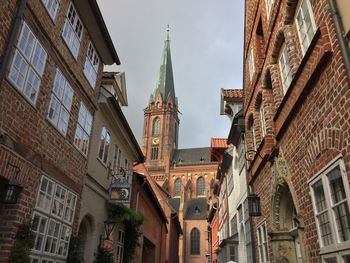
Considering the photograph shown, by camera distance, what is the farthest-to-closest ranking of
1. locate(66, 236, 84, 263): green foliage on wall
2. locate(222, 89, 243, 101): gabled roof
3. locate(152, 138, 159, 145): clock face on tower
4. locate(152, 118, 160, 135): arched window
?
1. locate(152, 118, 160, 135): arched window
2. locate(152, 138, 159, 145): clock face on tower
3. locate(222, 89, 243, 101): gabled roof
4. locate(66, 236, 84, 263): green foliage on wall

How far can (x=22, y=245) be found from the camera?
277 inches

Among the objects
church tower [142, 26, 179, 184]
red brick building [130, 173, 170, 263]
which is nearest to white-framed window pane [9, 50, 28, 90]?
red brick building [130, 173, 170, 263]

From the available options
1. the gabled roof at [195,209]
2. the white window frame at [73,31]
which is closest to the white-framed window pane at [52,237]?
the white window frame at [73,31]

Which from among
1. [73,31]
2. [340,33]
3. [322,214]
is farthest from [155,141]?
[340,33]

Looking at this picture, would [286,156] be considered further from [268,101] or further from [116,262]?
[116,262]

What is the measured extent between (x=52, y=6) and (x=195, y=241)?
5531 centimetres

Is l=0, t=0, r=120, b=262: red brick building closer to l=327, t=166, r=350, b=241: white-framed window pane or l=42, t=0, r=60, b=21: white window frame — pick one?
l=42, t=0, r=60, b=21: white window frame

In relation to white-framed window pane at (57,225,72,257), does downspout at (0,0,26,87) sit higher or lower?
higher

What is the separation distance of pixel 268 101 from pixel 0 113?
7.38m

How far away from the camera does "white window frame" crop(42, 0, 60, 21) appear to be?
28.2ft

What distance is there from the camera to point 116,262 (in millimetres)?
14016

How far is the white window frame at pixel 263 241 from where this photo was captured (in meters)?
10.6

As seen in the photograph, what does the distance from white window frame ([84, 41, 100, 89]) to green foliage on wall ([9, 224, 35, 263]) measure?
5.72 meters

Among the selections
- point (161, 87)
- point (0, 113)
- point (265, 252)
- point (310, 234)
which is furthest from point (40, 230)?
point (161, 87)
